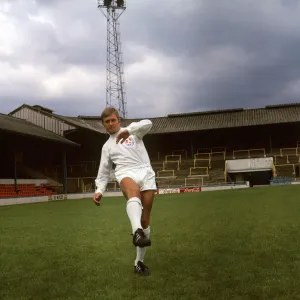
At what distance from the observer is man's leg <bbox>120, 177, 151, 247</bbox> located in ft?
13.1

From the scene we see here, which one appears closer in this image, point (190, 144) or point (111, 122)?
point (111, 122)

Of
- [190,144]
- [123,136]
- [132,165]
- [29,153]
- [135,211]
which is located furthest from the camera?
[190,144]

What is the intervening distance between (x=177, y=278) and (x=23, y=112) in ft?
131

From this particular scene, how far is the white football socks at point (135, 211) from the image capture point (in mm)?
4184

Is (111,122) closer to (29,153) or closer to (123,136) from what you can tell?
(123,136)

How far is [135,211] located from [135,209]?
25 mm

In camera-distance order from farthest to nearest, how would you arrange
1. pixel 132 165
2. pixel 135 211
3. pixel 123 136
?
pixel 132 165, pixel 123 136, pixel 135 211

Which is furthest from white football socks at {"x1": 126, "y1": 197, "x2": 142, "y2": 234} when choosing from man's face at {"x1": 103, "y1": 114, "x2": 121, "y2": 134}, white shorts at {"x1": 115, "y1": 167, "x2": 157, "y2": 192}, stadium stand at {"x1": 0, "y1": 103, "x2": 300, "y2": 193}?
stadium stand at {"x1": 0, "y1": 103, "x2": 300, "y2": 193}

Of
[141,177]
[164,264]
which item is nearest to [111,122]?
[141,177]

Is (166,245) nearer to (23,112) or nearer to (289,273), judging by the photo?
(289,273)

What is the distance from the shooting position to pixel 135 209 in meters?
4.29

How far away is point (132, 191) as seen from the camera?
175 inches

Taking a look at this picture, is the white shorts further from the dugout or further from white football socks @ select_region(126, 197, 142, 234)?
the dugout

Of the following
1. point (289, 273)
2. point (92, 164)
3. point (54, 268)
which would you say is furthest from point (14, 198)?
point (289, 273)
